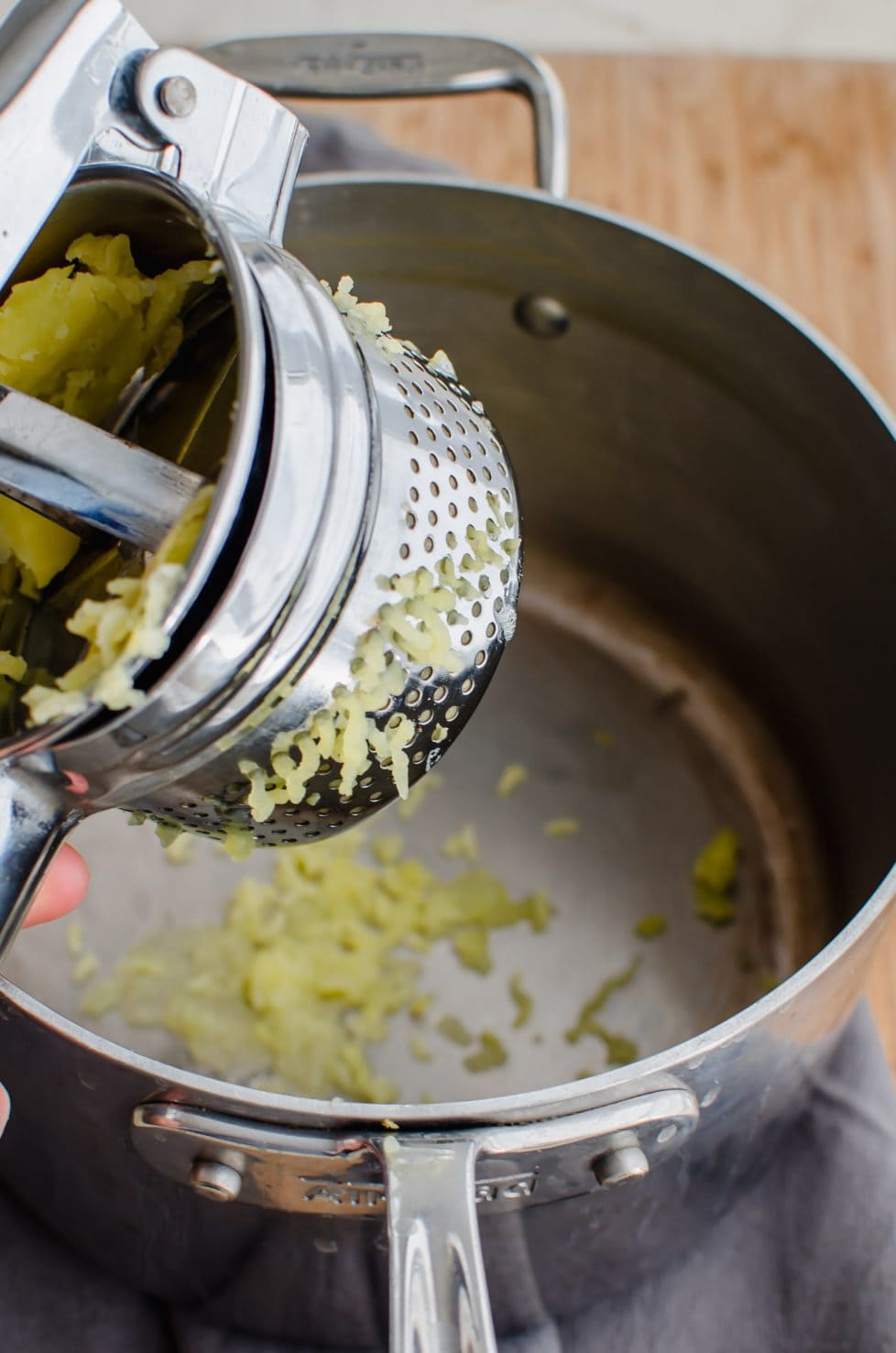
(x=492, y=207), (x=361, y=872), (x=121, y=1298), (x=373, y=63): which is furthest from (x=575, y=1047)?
(x=373, y=63)

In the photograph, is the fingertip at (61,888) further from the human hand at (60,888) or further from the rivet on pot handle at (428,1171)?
the rivet on pot handle at (428,1171)

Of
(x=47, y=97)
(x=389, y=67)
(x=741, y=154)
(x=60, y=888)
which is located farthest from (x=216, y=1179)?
(x=741, y=154)

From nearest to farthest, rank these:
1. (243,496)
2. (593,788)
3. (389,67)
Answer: (243,496) < (389,67) < (593,788)

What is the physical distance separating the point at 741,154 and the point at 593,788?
0.69 m

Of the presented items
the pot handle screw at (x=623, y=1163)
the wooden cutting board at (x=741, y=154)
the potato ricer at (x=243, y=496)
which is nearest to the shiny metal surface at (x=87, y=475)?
the potato ricer at (x=243, y=496)

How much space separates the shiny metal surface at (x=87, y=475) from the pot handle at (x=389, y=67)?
45cm

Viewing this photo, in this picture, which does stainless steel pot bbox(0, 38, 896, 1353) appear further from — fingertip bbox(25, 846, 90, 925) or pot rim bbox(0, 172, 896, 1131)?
fingertip bbox(25, 846, 90, 925)

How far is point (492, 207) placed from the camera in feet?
2.63

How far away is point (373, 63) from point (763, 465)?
→ 0.38 metres

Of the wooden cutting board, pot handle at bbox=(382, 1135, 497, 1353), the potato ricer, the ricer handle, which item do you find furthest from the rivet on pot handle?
the wooden cutting board

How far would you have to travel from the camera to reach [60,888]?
65cm

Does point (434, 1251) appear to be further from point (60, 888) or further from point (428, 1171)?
point (60, 888)

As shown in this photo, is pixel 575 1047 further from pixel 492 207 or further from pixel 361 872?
pixel 492 207

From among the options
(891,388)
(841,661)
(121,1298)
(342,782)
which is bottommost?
(121,1298)
